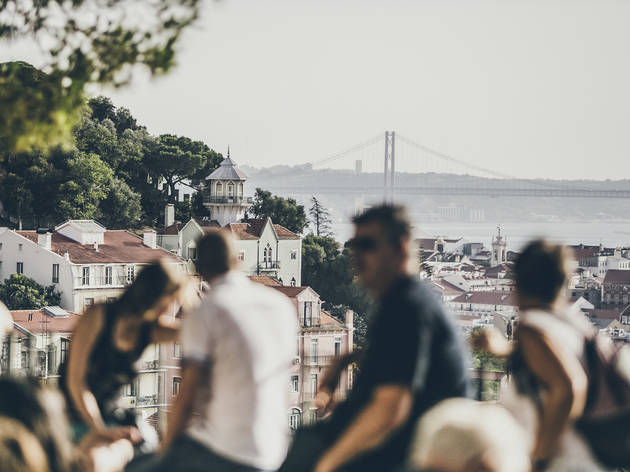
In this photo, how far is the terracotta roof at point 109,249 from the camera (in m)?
57.8

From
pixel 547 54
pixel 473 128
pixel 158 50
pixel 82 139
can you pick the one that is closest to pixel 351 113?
pixel 473 128

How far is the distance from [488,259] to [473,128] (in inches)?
645

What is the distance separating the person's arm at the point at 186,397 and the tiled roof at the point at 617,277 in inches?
3934

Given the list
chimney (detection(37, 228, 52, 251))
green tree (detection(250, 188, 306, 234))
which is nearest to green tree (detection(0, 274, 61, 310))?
chimney (detection(37, 228, 52, 251))

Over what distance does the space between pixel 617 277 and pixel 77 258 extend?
59.0 metres

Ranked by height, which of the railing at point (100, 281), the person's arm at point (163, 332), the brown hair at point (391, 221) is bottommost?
the railing at point (100, 281)

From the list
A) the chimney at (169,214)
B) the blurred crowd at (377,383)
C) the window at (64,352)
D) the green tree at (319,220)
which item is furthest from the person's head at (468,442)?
the green tree at (319,220)

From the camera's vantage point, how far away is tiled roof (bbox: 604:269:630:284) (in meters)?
100

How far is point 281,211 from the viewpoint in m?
77.3

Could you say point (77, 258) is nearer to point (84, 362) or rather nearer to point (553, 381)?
point (84, 362)

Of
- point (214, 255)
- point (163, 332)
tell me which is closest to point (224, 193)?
point (163, 332)

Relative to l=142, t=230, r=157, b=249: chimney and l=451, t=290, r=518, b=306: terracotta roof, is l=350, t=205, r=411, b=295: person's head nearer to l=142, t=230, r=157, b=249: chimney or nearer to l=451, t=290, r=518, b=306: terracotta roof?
l=142, t=230, r=157, b=249: chimney

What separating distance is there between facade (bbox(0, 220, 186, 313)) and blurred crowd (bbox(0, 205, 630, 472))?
5197 cm

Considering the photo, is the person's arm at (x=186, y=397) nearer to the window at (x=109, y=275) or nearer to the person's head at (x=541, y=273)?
the person's head at (x=541, y=273)
